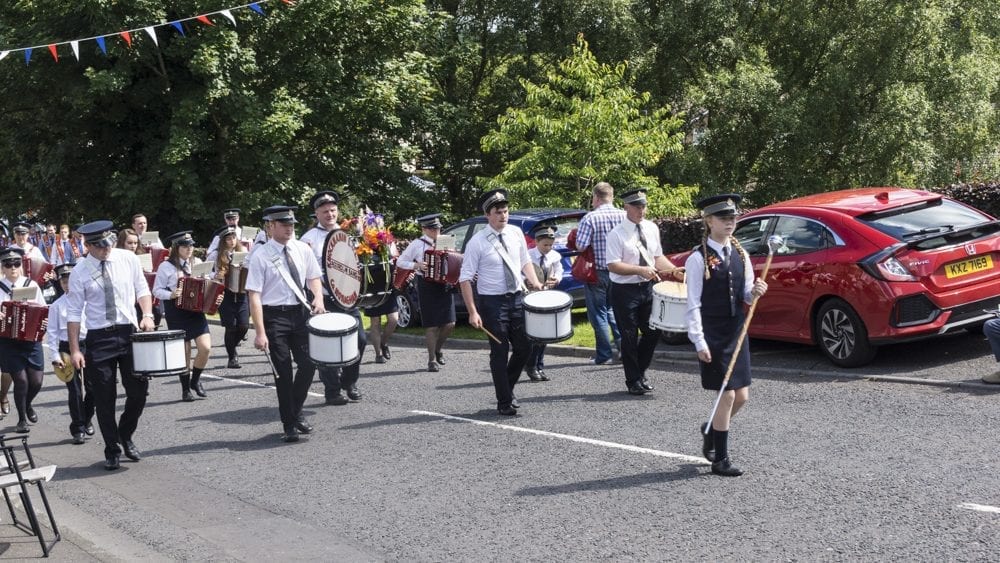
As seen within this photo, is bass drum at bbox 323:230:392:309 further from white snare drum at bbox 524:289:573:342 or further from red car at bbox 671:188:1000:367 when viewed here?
red car at bbox 671:188:1000:367

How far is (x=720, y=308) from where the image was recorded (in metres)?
7.49

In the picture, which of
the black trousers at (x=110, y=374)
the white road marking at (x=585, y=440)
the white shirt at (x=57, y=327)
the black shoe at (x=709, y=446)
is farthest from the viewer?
the white shirt at (x=57, y=327)

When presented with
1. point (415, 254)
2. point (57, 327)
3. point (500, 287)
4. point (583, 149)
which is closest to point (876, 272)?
point (500, 287)

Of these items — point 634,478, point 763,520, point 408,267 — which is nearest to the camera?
point 763,520

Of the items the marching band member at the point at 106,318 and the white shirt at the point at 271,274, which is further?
the white shirt at the point at 271,274

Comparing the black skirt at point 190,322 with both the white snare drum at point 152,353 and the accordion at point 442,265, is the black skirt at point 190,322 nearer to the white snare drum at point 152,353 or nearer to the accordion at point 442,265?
the accordion at point 442,265

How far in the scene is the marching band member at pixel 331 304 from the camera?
1070 centimetres

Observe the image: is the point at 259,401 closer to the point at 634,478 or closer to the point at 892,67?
the point at 634,478

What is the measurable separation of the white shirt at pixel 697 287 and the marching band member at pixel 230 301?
23.9 ft

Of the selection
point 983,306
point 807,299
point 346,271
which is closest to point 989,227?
point 983,306

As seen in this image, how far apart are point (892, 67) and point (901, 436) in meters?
22.9

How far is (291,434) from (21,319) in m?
3.53

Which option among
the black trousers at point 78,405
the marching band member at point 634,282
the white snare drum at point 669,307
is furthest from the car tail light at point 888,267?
the black trousers at point 78,405

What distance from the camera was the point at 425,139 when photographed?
36469mm
